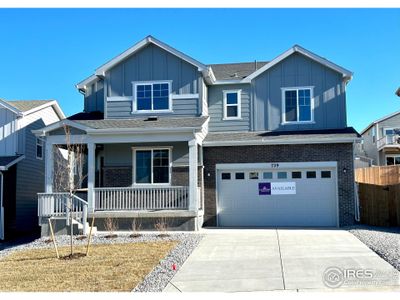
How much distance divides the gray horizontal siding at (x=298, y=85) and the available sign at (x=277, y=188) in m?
2.57

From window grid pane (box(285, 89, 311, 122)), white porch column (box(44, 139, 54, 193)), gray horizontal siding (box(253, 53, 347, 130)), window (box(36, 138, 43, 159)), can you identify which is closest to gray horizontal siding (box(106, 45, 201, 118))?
gray horizontal siding (box(253, 53, 347, 130))

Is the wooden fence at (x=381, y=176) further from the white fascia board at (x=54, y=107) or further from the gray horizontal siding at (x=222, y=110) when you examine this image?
the white fascia board at (x=54, y=107)

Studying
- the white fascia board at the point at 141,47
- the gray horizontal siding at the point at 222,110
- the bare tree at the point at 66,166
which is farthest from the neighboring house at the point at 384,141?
the bare tree at the point at 66,166

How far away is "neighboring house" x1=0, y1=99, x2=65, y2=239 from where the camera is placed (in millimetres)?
20172

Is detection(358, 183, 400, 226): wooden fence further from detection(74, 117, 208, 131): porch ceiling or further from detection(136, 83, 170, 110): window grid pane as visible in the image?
detection(136, 83, 170, 110): window grid pane

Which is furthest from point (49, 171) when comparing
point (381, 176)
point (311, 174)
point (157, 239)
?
point (381, 176)

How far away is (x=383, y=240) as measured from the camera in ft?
44.4

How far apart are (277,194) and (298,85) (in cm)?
482

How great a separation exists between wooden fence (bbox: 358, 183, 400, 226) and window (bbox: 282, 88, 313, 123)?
→ 393 cm

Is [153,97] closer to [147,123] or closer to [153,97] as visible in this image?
[153,97]

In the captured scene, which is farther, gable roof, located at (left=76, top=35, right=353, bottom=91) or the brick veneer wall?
gable roof, located at (left=76, top=35, right=353, bottom=91)

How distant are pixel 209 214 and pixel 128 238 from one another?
4.51 meters

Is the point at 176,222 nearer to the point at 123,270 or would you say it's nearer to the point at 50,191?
the point at 50,191

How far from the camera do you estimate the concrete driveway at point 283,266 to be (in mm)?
8664
